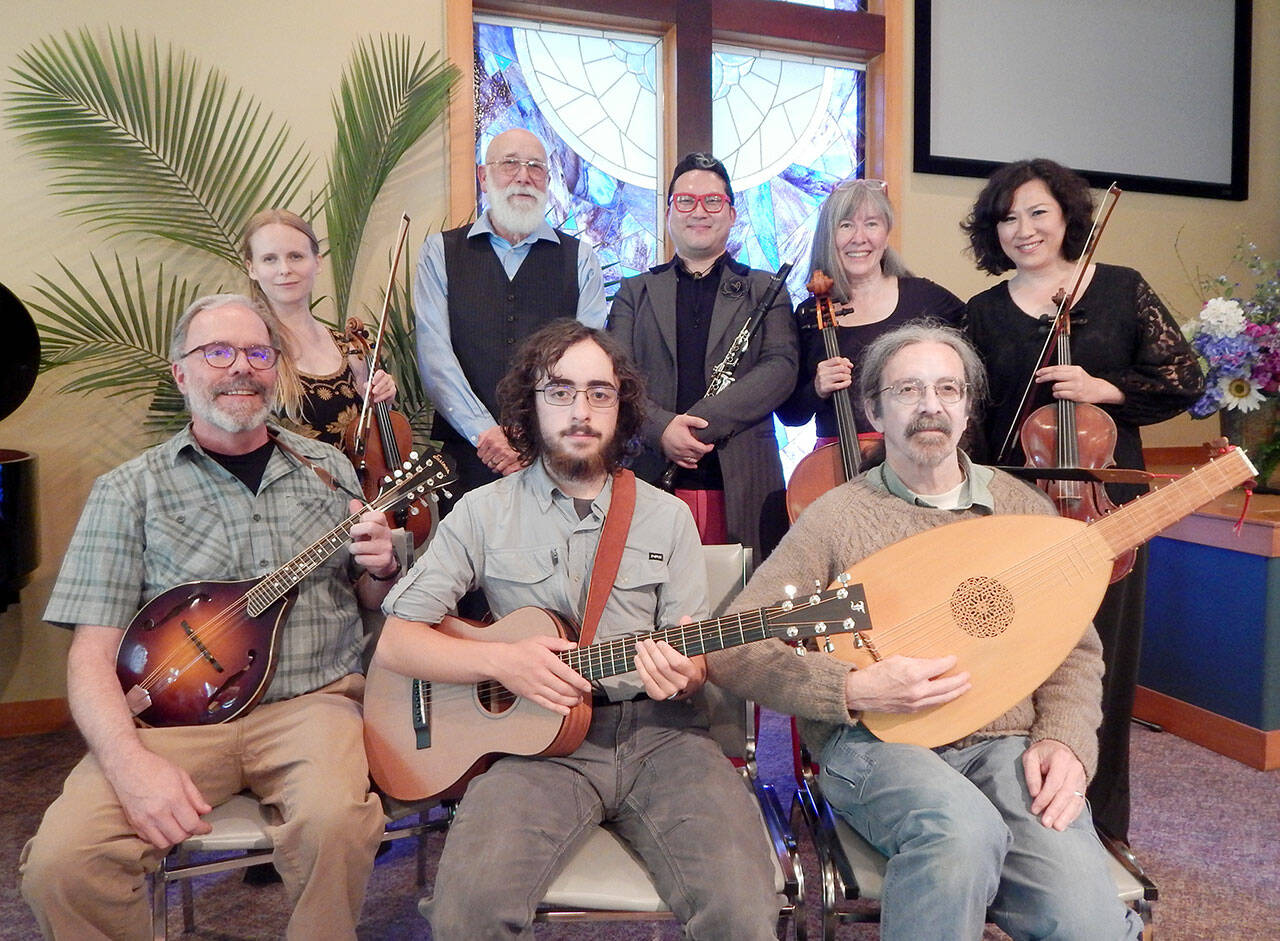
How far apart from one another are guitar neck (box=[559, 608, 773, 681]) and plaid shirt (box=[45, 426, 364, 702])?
2.01 feet

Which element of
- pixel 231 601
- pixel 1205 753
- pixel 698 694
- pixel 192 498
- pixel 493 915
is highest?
pixel 192 498

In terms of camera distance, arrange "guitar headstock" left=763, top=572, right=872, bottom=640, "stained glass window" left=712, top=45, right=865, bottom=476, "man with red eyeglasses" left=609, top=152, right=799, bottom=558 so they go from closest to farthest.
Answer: "guitar headstock" left=763, top=572, right=872, bottom=640, "man with red eyeglasses" left=609, top=152, right=799, bottom=558, "stained glass window" left=712, top=45, right=865, bottom=476

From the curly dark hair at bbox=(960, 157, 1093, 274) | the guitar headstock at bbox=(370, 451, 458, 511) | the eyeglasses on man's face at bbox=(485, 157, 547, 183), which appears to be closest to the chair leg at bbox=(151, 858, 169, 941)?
the guitar headstock at bbox=(370, 451, 458, 511)

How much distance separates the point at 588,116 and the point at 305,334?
6.55ft

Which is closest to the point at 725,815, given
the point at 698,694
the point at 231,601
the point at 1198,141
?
the point at 698,694

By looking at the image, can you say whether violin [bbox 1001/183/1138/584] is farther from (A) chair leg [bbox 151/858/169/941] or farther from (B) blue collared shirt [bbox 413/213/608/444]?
(A) chair leg [bbox 151/858/169/941]

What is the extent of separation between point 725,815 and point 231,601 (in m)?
1.05

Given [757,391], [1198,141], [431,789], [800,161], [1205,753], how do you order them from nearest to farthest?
[431,789] → [757,391] → [1205,753] → [800,161] → [1198,141]

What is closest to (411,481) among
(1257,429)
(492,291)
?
(492,291)

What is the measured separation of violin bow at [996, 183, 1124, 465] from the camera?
7.34 ft

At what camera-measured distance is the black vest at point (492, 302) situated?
2.79 m

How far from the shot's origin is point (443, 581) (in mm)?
1821

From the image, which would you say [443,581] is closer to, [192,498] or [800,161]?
[192,498]

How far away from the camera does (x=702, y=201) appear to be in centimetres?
273
